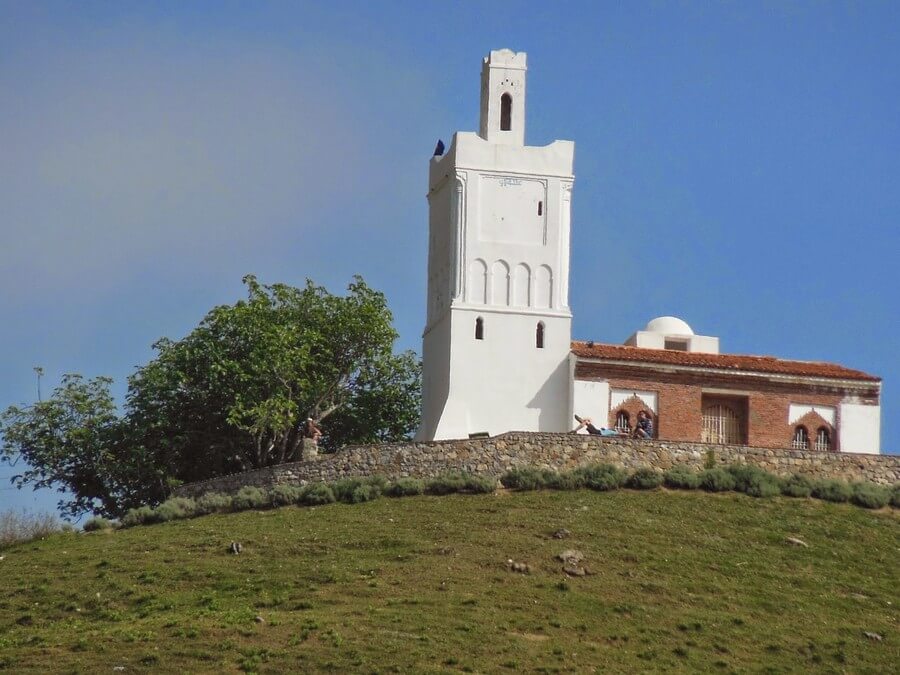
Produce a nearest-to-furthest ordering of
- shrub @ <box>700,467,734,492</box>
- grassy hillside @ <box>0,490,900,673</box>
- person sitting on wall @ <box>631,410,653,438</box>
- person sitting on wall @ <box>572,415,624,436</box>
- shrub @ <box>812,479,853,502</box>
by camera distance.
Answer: grassy hillside @ <box>0,490,900,673</box> < shrub @ <box>700,467,734,492</box> < shrub @ <box>812,479,853,502</box> < person sitting on wall @ <box>572,415,624,436</box> < person sitting on wall @ <box>631,410,653,438</box>

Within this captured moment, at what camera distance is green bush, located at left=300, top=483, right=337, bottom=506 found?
183 ft

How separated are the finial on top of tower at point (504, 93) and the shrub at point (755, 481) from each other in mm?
14337

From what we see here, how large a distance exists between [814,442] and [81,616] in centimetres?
2607

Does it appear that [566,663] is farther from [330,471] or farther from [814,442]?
[814,442]

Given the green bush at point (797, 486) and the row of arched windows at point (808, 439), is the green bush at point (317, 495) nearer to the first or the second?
the green bush at point (797, 486)

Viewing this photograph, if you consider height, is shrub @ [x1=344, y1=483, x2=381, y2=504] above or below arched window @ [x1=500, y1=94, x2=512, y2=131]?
below

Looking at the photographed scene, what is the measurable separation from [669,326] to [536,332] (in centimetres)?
585

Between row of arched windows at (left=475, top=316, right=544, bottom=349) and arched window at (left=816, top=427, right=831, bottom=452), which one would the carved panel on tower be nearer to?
row of arched windows at (left=475, top=316, right=544, bottom=349)

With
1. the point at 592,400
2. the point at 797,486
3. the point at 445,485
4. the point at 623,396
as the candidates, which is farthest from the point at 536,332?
the point at 797,486

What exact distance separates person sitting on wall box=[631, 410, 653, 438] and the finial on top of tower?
10203 mm

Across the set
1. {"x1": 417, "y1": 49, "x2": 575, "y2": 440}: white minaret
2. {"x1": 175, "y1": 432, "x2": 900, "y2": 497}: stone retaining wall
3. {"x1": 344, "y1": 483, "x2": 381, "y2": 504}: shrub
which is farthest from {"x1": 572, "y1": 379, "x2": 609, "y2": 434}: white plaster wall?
{"x1": 344, "y1": 483, "x2": 381, "y2": 504}: shrub

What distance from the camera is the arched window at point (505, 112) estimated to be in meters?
64.8

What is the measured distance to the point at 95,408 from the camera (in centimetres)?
6756

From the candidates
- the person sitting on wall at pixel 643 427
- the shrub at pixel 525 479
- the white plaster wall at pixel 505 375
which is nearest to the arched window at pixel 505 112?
the white plaster wall at pixel 505 375
